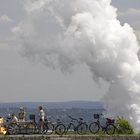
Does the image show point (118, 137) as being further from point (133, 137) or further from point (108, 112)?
point (108, 112)

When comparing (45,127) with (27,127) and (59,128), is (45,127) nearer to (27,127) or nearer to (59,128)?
(59,128)

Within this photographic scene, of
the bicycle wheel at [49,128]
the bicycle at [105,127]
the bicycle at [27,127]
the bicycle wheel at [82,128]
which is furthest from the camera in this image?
the bicycle wheel at [82,128]

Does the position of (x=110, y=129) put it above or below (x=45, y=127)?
below

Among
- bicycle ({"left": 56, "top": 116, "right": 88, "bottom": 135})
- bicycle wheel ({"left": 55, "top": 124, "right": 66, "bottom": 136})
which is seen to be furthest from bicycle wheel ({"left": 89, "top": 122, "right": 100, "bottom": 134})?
bicycle wheel ({"left": 55, "top": 124, "right": 66, "bottom": 136})

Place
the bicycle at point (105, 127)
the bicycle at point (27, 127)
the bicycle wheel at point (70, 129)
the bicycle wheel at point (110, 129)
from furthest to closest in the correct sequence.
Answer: the bicycle wheel at point (70, 129), the bicycle at point (105, 127), the bicycle wheel at point (110, 129), the bicycle at point (27, 127)

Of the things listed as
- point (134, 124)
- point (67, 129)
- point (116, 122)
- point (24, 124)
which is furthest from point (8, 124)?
point (134, 124)

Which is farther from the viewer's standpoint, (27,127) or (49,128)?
(49,128)

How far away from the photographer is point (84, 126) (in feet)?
151

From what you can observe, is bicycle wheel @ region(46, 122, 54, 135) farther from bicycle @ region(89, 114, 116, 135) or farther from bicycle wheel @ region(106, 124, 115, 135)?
bicycle wheel @ region(106, 124, 115, 135)

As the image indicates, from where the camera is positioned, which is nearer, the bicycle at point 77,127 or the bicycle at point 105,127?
the bicycle at point 105,127

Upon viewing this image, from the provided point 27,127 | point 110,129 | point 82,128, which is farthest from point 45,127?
point 110,129

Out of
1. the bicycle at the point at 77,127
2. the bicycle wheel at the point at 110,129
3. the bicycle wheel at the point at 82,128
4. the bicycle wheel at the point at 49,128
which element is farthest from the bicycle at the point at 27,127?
the bicycle wheel at the point at 110,129

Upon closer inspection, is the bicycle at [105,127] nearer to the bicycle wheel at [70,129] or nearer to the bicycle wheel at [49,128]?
the bicycle wheel at [70,129]

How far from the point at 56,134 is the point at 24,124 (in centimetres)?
251
